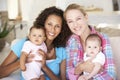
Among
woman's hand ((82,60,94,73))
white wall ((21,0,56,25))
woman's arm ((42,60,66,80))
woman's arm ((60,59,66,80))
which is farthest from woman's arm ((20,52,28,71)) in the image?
white wall ((21,0,56,25))

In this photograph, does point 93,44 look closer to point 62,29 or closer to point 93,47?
point 93,47

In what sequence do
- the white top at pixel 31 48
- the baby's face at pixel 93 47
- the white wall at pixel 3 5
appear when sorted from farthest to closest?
the white wall at pixel 3 5 < the white top at pixel 31 48 < the baby's face at pixel 93 47

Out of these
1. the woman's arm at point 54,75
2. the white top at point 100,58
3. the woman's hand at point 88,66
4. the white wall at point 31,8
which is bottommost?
the woman's arm at point 54,75

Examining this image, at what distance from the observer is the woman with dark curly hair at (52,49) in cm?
149

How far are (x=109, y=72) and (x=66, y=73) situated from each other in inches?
11.9

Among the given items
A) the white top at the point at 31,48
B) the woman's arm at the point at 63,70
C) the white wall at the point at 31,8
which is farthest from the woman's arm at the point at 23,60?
the white wall at the point at 31,8

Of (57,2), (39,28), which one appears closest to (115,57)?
(39,28)

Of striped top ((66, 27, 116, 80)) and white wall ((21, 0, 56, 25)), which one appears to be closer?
striped top ((66, 27, 116, 80))

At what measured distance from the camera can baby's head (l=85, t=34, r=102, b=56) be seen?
1.34m

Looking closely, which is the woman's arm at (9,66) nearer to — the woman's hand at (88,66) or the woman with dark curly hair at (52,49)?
the woman with dark curly hair at (52,49)

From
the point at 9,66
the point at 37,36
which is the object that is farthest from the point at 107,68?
the point at 9,66

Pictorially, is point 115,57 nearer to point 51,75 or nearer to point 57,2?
point 51,75

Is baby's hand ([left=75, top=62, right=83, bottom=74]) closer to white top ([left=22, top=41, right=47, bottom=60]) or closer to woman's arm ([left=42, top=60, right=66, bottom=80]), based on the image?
woman's arm ([left=42, top=60, right=66, bottom=80])

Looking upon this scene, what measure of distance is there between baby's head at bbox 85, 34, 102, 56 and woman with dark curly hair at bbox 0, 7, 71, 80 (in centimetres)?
24
